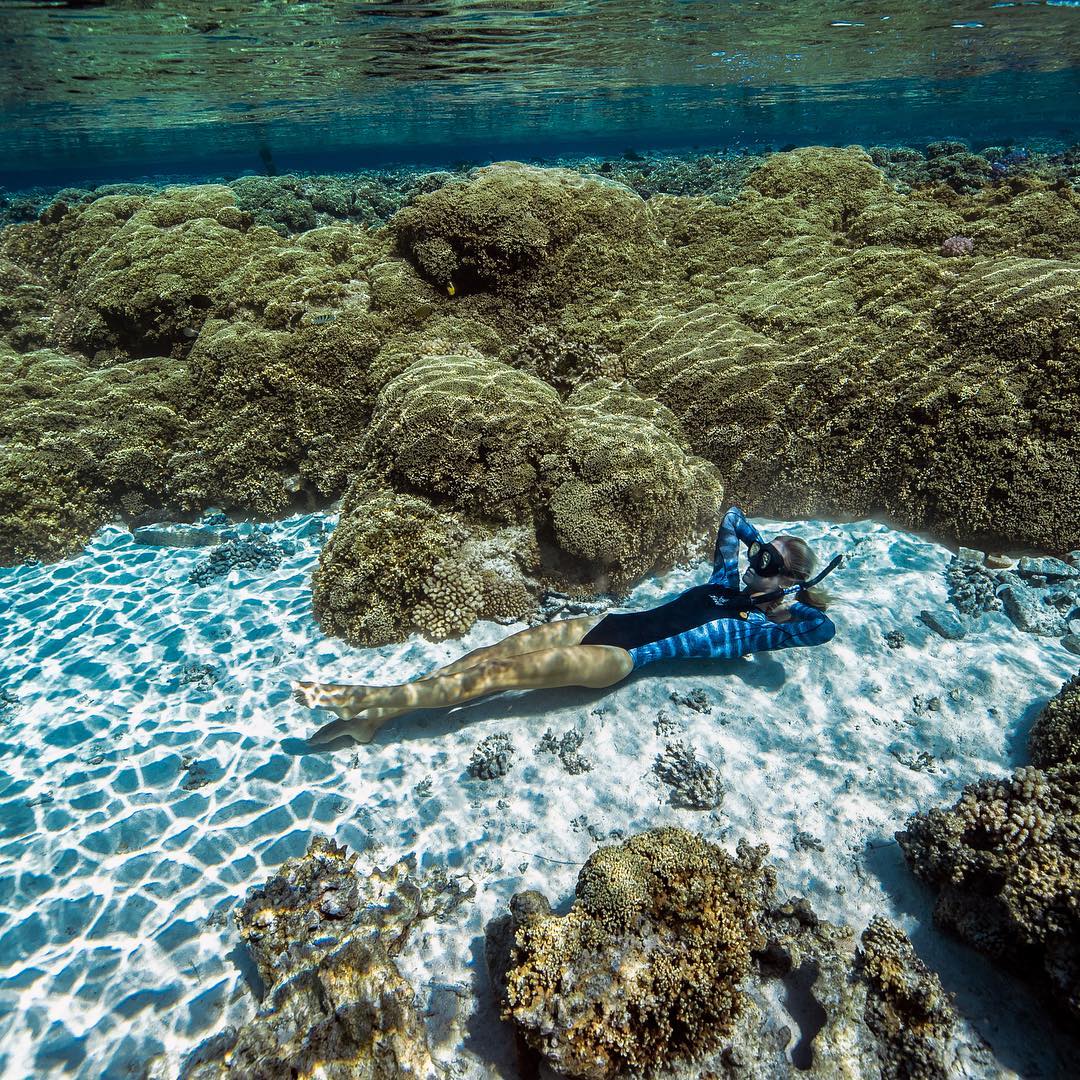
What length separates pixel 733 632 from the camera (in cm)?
696

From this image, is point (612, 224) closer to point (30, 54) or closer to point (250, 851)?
point (250, 851)

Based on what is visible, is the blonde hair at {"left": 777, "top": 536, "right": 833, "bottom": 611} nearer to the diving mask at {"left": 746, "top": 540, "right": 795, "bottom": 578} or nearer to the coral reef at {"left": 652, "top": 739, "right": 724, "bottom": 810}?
the diving mask at {"left": 746, "top": 540, "right": 795, "bottom": 578}

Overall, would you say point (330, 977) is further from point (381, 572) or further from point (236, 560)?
point (236, 560)

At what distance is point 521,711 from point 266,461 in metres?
6.30

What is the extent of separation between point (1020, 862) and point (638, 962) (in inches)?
117

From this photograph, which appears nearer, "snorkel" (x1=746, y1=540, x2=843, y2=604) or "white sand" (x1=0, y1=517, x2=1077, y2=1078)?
"white sand" (x1=0, y1=517, x2=1077, y2=1078)

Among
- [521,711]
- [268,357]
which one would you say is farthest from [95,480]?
[521,711]

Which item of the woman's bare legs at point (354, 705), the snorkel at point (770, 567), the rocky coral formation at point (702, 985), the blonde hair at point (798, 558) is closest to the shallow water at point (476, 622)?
the woman's bare legs at point (354, 705)

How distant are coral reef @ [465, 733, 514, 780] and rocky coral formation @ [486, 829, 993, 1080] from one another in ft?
4.81

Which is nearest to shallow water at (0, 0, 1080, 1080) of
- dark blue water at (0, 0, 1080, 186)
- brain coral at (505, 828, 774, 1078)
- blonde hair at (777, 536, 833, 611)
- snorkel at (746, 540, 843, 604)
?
brain coral at (505, 828, 774, 1078)

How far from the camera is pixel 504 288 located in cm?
1104

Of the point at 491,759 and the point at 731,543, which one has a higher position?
the point at 731,543

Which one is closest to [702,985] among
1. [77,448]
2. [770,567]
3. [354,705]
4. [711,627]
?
[711,627]

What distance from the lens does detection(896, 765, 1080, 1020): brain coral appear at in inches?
163
